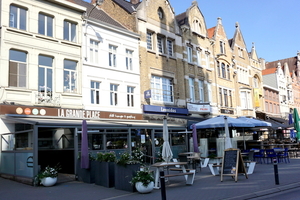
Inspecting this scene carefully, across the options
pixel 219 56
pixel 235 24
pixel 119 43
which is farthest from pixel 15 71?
pixel 235 24

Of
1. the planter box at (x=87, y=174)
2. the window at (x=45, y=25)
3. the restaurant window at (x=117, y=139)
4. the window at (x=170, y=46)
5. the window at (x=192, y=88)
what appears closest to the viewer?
the planter box at (x=87, y=174)

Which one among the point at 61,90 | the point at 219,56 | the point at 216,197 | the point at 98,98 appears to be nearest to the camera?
the point at 216,197

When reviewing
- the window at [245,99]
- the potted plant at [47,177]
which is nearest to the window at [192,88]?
the window at [245,99]

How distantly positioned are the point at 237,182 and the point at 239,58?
2625 centimetres

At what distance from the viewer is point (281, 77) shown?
49094 mm

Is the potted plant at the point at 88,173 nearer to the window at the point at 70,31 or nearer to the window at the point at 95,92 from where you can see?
the window at the point at 95,92

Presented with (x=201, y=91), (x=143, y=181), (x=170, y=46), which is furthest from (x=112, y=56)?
(x=143, y=181)

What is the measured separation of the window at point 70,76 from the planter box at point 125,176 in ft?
26.1

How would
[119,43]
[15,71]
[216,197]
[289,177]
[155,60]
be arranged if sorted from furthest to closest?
[155,60], [119,43], [15,71], [289,177], [216,197]

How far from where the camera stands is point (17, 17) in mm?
15664

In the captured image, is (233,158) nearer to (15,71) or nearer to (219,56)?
(15,71)

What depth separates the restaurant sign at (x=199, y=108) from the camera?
82.8 feet

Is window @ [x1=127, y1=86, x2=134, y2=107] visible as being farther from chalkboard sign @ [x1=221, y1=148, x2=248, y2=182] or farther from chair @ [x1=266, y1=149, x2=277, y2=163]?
chalkboard sign @ [x1=221, y1=148, x2=248, y2=182]

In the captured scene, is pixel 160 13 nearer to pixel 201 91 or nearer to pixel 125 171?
pixel 201 91
